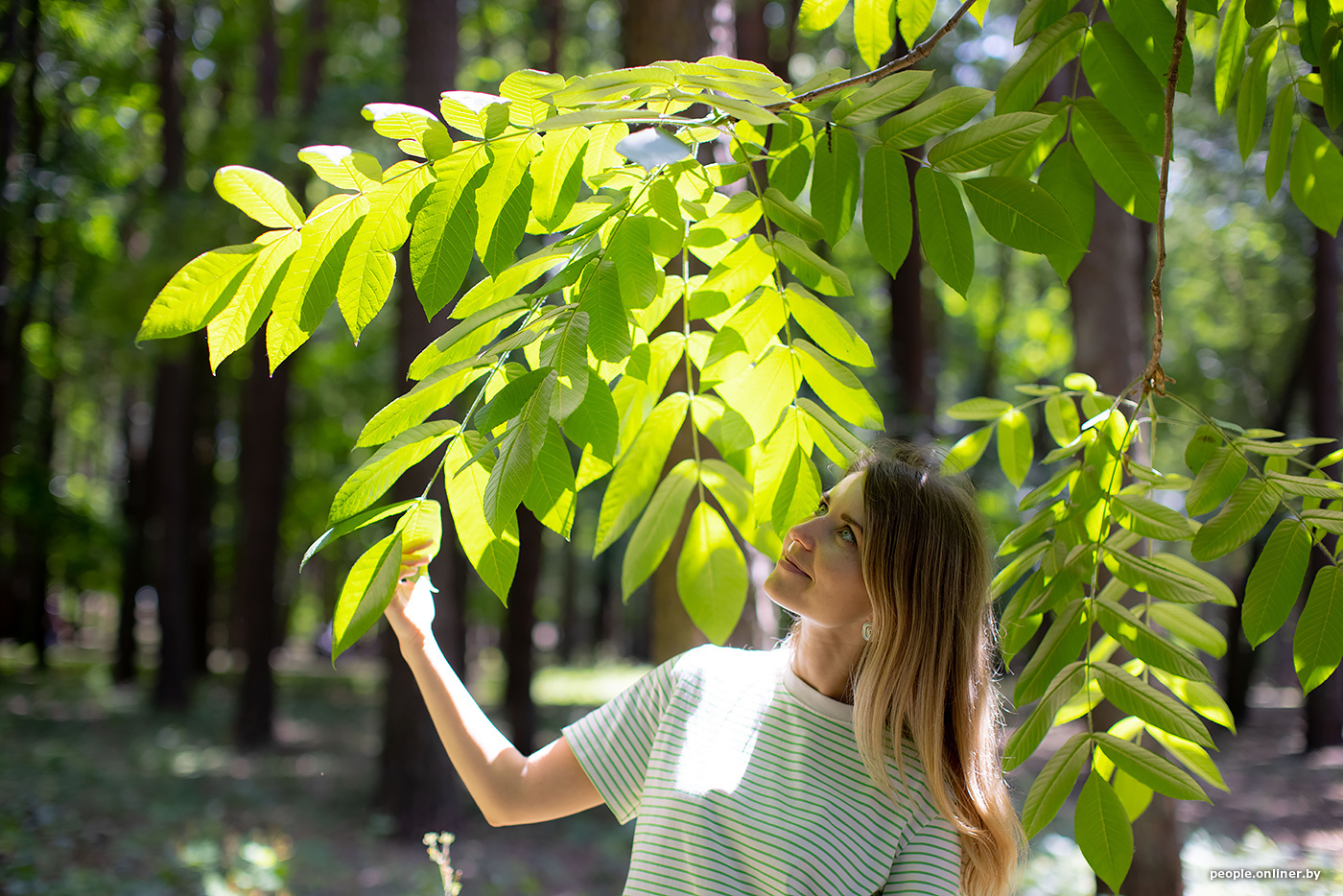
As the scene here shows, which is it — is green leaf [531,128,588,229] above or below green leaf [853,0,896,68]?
below

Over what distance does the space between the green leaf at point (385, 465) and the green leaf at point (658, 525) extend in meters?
0.66

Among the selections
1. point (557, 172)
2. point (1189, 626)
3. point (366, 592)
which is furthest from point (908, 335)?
point (366, 592)

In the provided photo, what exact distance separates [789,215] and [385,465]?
0.81 metres

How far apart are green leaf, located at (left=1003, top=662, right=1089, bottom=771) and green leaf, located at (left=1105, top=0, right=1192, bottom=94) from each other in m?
1.17

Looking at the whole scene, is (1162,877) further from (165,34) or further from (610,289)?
(165,34)

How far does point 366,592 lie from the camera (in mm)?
1467

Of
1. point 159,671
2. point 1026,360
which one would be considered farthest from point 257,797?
point 1026,360

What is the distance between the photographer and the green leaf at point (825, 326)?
177 centimetres

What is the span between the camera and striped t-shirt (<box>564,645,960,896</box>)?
187 centimetres

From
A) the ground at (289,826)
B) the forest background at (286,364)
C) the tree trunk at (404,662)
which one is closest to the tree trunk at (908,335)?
the forest background at (286,364)

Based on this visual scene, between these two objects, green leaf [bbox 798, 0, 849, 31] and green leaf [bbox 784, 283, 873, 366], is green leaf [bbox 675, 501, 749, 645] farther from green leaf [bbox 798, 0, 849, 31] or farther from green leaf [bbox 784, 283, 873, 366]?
green leaf [bbox 798, 0, 849, 31]

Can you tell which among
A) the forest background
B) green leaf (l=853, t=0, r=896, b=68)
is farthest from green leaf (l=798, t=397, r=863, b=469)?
the forest background

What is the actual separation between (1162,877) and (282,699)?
1583 centimetres

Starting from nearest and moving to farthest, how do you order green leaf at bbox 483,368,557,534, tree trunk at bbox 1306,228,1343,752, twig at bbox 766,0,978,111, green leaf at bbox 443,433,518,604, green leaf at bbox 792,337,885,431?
green leaf at bbox 483,368,557,534
green leaf at bbox 443,433,518,604
twig at bbox 766,0,978,111
green leaf at bbox 792,337,885,431
tree trunk at bbox 1306,228,1343,752
